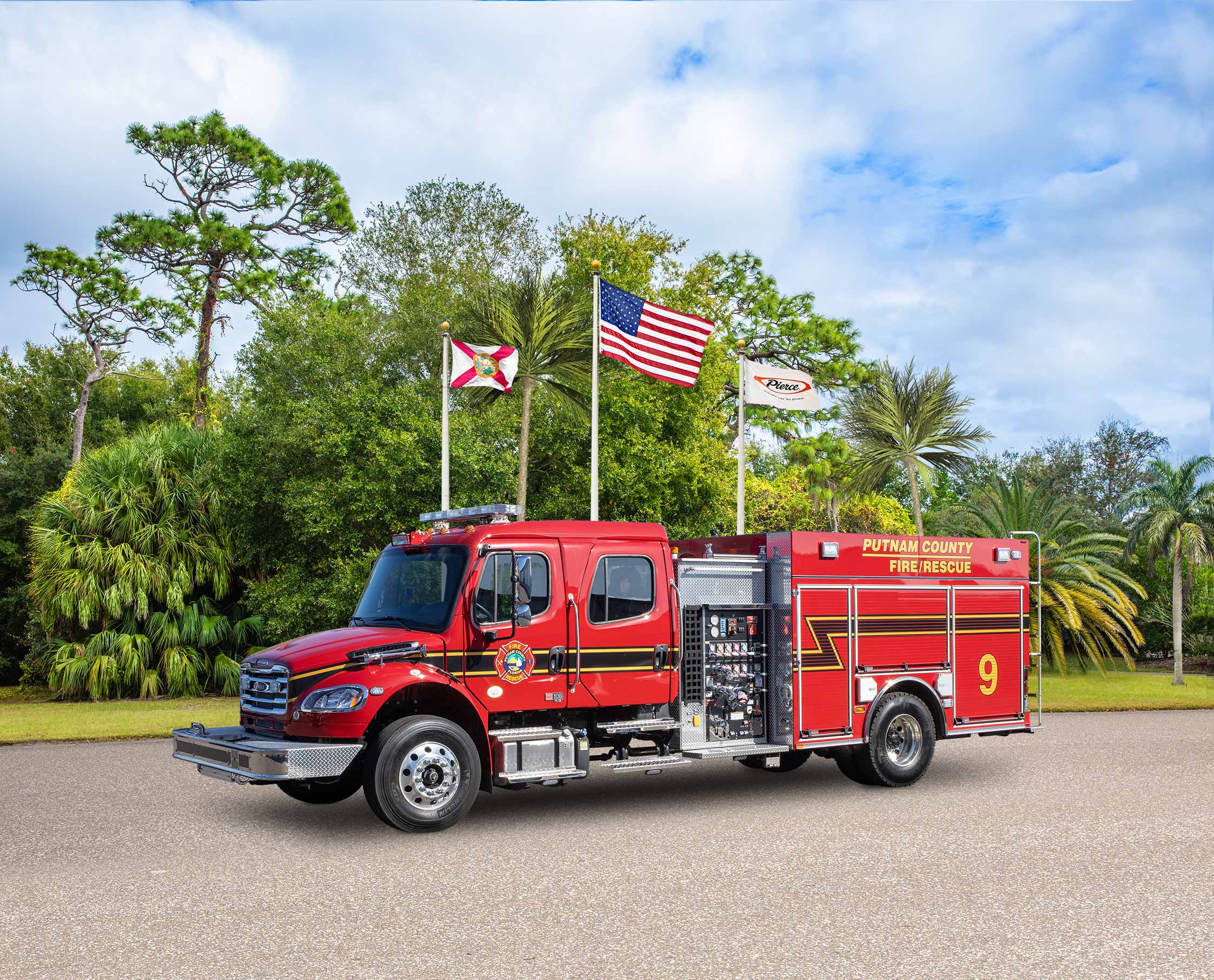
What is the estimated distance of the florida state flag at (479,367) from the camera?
17625 millimetres

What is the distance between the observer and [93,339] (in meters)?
42.7

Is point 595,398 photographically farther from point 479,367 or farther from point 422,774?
point 422,774

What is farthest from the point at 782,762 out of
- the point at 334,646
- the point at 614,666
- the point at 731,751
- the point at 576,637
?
the point at 334,646

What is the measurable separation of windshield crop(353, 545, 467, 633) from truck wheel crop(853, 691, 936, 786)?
470 cm

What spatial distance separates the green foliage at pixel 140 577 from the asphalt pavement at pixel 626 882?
11.2 m

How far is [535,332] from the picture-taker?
20328 millimetres

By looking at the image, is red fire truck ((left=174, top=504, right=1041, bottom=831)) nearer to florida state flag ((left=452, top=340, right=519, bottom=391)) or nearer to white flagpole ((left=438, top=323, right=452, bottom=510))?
white flagpole ((left=438, top=323, right=452, bottom=510))

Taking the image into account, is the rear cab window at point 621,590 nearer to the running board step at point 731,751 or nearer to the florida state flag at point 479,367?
the running board step at point 731,751

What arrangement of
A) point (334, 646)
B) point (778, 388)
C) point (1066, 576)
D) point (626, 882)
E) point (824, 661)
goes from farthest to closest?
point (1066, 576) → point (778, 388) → point (824, 661) → point (334, 646) → point (626, 882)

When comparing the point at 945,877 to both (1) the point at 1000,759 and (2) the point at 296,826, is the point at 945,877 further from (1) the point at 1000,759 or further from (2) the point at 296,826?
(1) the point at 1000,759

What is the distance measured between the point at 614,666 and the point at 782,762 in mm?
3257

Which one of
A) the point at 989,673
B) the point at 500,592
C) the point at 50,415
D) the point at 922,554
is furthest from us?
the point at 50,415

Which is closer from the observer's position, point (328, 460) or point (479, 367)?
point (479, 367)

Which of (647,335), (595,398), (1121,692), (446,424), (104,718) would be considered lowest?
(1121,692)
